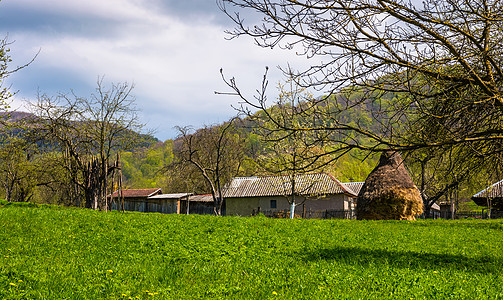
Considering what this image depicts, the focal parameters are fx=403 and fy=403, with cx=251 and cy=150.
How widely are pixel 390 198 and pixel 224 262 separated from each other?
18082 millimetres

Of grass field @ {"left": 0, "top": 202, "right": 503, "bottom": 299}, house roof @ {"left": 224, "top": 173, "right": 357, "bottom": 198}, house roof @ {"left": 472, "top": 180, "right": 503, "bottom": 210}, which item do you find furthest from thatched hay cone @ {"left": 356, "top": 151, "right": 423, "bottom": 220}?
house roof @ {"left": 224, "top": 173, "right": 357, "bottom": 198}

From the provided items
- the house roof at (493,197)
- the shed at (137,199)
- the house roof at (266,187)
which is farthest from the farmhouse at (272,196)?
the shed at (137,199)

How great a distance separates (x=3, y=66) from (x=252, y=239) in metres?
12.3

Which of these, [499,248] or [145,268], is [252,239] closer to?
[145,268]

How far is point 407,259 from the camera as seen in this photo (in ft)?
30.7

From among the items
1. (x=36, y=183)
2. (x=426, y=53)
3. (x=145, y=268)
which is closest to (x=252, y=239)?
(x=145, y=268)

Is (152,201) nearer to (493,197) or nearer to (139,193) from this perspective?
(139,193)

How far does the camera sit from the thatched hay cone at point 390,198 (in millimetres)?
24000

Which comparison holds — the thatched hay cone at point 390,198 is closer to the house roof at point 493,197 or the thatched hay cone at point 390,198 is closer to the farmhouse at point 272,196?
the house roof at point 493,197

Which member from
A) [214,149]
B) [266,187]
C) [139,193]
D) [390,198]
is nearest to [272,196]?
[266,187]

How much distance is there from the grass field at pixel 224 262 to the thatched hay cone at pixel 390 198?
10009mm

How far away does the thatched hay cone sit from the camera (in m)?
24.0

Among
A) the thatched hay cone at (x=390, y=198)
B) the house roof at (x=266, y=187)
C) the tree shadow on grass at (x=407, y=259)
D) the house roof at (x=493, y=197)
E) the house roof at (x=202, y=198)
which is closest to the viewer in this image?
the tree shadow on grass at (x=407, y=259)

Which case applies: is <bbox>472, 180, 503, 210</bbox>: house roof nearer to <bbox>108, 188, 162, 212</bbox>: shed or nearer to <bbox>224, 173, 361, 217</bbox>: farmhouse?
<bbox>224, 173, 361, 217</bbox>: farmhouse
